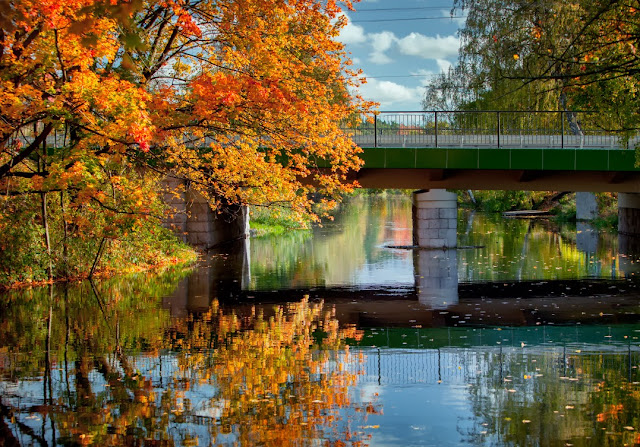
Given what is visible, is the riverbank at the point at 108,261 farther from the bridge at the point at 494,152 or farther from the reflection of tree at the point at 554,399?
the reflection of tree at the point at 554,399

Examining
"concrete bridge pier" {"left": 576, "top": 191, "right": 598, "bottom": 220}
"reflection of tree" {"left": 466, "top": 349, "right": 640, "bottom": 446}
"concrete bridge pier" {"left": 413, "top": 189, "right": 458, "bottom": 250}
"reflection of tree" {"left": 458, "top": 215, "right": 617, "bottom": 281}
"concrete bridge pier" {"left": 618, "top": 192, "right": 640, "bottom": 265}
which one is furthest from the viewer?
"concrete bridge pier" {"left": 576, "top": 191, "right": 598, "bottom": 220}

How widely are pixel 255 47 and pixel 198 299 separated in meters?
5.37

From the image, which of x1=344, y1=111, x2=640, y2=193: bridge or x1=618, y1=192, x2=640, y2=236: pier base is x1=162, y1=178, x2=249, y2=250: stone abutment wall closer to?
x1=344, y1=111, x2=640, y2=193: bridge

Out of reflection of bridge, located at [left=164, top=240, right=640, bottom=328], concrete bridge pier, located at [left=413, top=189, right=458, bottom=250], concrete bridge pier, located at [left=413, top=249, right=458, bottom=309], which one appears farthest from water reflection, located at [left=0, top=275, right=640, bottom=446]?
concrete bridge pier, located at [left=413, top=189, right=458, bottom=250]

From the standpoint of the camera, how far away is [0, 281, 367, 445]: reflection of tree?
6.98m

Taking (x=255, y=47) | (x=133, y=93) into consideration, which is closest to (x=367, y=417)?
(x=133, y=93)

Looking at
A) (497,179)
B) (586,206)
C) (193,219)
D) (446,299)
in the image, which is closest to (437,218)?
(497,179)

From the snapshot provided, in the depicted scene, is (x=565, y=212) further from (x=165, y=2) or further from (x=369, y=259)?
(x=165, y=2)

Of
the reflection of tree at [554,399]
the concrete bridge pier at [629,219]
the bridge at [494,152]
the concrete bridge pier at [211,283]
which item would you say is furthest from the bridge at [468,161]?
the reflection of tree at [554,399]

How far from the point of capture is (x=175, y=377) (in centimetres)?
907

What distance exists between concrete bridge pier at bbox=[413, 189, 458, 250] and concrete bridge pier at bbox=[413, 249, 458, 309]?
0.95 metres

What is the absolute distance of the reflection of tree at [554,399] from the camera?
6824 millimetres

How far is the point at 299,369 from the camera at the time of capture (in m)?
9.58

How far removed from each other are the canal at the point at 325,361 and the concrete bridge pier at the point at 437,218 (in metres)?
9.42
